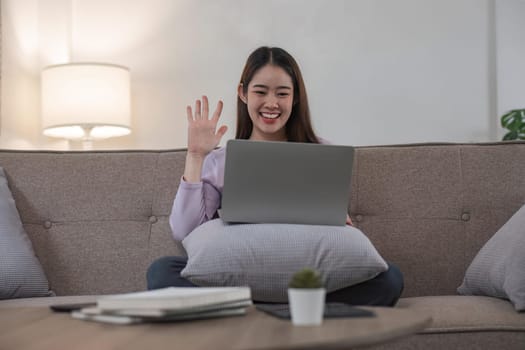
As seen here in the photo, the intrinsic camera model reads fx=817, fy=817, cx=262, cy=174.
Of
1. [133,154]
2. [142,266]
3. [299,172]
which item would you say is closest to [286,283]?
[299,172]

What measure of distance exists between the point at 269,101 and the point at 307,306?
4.64ft

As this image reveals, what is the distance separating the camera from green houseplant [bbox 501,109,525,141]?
11.4 ft

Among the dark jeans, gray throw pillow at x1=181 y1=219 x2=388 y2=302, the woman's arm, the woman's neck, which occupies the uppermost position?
the woman's neck

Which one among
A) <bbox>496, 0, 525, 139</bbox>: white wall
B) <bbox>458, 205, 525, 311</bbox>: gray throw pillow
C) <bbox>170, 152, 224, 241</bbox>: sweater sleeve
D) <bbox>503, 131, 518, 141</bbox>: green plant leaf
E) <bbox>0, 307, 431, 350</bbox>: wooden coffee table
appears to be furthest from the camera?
<bbox>496, 0, 525, 139</bbox>: white wall

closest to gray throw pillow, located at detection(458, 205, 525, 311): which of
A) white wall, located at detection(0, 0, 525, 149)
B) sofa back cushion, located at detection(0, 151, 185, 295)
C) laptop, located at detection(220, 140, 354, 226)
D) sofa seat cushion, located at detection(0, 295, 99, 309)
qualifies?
laptop, located at detection(220, 140, 354, 226)

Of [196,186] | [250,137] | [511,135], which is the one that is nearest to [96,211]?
[196,186]

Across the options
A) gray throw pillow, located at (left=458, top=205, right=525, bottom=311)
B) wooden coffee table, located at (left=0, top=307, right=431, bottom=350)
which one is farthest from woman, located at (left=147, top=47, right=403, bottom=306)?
wooden coffee table, located at (left=0, top=307, right=431, bottom=350)

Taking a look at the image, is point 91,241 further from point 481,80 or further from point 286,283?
point 481,80

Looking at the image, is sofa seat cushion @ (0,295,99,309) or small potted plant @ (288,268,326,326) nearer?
small potted plant @ (288,268,326,326)

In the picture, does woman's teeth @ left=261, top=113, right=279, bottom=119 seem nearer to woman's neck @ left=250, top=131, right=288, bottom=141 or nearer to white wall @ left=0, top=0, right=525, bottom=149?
woman's neck @ left=250, top=131, right=288, bottom=141

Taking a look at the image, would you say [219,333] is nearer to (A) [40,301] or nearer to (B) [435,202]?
(A) [40,301]

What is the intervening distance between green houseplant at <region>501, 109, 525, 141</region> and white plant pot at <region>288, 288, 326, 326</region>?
2.63 m

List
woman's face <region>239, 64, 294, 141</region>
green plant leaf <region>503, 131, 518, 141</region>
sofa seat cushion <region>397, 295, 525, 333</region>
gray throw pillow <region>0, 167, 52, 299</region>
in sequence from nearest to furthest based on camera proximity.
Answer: sofa seat cushion <region>397, 295, 525, 333</region>
gray throw pillow <region>0, 167, 52, 299</region>
woman's face <region>239, 64, 294, 141</region>
green plant leaf <region>503, 131, 518, 141</region>

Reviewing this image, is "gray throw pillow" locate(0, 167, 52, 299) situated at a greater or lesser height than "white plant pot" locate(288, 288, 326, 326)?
lesser
